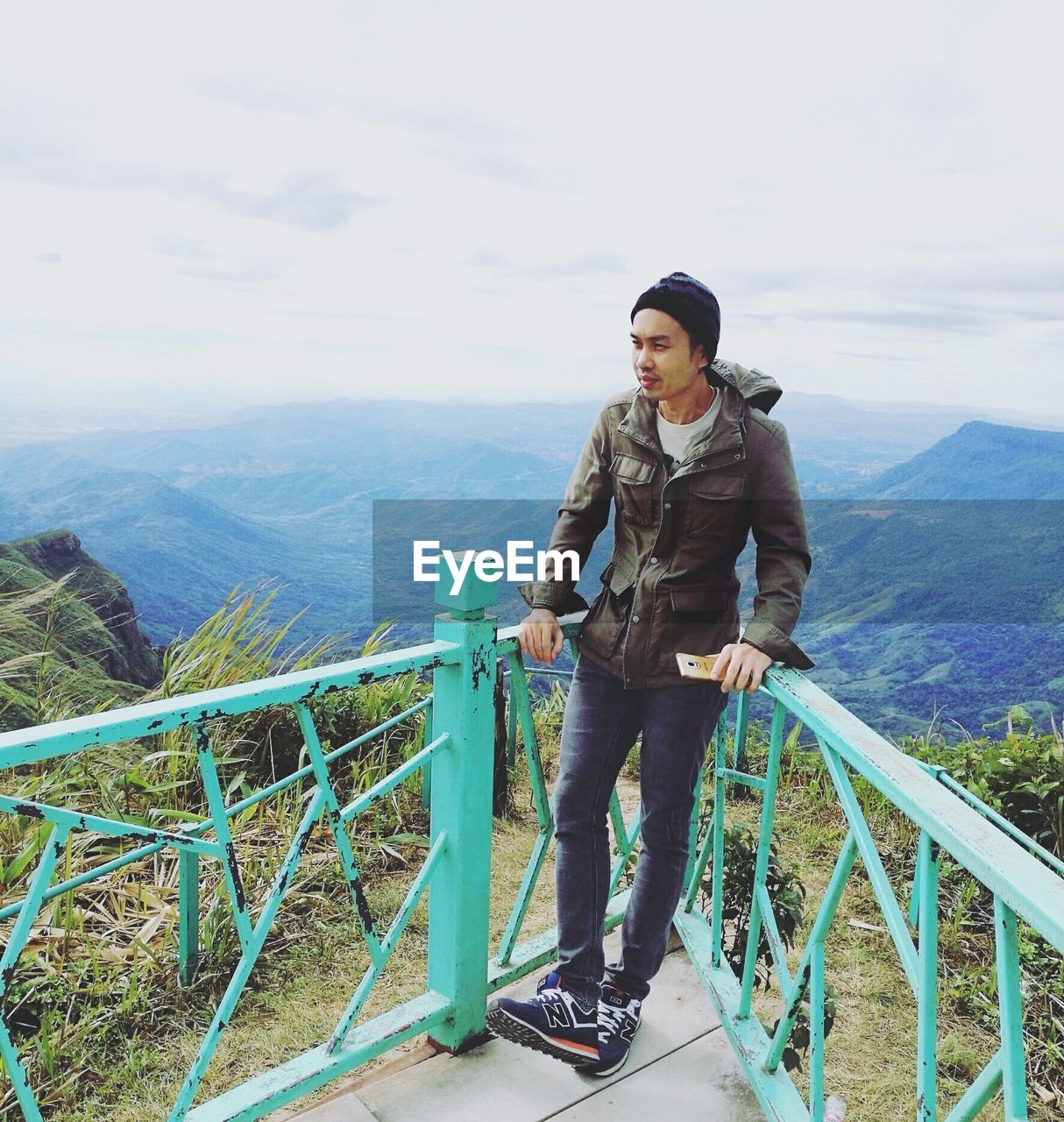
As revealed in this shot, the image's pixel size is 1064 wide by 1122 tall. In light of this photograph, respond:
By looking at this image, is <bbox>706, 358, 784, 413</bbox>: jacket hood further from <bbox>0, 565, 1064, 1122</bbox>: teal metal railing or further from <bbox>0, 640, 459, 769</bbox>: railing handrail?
<bbox>0, 640, 459, 769</bbox>: railing handrail

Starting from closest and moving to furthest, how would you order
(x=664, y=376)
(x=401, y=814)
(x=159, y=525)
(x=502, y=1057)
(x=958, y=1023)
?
1. (x=664, y=376)
2. (x=502, y=1057)
3. (x=958, y=1023)
4. (x=401, y=814)
5. (x=159, y=525)

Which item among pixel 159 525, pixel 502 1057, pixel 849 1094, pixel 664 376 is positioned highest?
pixel 664 376

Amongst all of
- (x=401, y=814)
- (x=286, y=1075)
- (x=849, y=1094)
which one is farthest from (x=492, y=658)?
(x=401, y=814)

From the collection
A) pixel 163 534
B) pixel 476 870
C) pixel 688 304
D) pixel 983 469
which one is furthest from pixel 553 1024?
pixel 163 534

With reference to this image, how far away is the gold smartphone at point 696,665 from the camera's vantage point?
188 centimetres

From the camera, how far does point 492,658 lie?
203 centimetres

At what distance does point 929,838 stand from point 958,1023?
1.90 m

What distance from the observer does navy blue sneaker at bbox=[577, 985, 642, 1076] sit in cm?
209

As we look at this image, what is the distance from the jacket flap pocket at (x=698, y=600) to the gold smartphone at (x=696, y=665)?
0.36 ft

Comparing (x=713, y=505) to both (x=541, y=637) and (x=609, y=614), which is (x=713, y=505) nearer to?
(x=609, y=614)

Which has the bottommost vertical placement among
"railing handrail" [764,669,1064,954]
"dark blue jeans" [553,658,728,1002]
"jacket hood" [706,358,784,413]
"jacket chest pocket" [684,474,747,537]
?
"dark blue jeans" [553,658,728,1002]

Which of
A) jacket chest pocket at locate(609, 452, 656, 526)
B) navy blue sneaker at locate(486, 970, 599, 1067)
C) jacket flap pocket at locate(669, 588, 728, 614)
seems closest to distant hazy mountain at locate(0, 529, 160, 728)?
navy blue sneaker at locate(486, 970, 599, 1067)

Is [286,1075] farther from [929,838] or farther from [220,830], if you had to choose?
[929,838]

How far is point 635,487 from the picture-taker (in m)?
2.04
